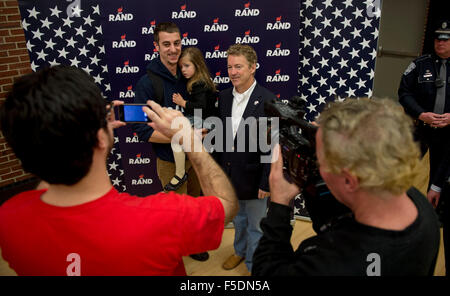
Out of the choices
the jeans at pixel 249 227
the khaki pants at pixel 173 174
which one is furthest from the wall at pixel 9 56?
the jeans at pixel 249 227

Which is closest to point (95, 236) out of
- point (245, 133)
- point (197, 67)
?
point (245, 133)

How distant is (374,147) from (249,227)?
2.07 meters

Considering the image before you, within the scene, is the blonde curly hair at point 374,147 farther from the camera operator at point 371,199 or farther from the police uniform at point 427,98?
the police uniform at point 427,98

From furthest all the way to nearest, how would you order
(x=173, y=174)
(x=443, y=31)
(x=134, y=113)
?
(x=443, y=31)
(x=173, y=174)
(x=134, y=113)

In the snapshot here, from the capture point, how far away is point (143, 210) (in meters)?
0.95

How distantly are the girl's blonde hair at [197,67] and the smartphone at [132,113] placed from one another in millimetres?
1295

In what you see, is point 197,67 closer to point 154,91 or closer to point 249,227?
point 154,91

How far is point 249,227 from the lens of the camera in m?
2.82

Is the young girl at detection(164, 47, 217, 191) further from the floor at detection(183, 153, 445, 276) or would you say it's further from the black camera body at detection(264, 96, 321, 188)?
the black camera body at detection(264, 96, 321, 188)

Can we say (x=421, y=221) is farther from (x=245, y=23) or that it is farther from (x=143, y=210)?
(x=245, y=23)

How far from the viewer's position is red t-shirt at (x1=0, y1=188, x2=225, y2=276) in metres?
0.89

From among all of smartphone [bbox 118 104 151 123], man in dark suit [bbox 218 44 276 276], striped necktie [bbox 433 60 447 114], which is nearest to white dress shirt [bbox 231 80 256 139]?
man in dark suit [bbox 218 44 276 276]

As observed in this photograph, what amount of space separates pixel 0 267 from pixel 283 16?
11.3 feet

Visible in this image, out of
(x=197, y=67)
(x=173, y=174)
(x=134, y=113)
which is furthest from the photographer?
(x=173, y=174)
